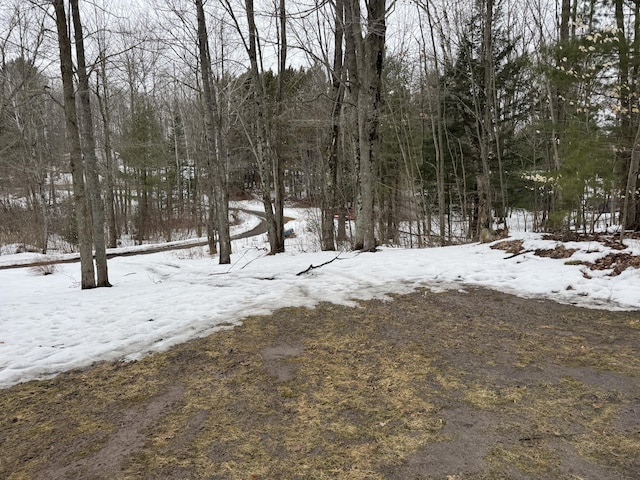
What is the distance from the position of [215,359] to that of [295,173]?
A: 44.1 m

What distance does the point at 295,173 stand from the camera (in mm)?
46531

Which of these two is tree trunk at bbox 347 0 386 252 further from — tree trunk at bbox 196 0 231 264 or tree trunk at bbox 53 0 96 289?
tree trunk at bbox 53 0 96 289

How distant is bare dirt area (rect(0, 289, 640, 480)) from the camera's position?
1996 millimetres

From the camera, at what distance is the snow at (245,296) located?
3836mm

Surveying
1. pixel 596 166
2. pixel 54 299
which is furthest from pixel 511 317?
pixel 54 299

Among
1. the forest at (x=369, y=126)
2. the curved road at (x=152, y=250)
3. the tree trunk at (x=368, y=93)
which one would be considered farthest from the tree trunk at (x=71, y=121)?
the curved road at (x=152, y=250)

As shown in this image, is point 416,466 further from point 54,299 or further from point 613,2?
A: point 613,2

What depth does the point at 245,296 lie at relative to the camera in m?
5.70

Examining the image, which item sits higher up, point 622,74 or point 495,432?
point 622,74

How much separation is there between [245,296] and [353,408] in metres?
3.44

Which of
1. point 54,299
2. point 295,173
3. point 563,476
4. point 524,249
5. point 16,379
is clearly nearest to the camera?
point 563,476

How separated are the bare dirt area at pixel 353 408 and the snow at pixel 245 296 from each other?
0.48 meters

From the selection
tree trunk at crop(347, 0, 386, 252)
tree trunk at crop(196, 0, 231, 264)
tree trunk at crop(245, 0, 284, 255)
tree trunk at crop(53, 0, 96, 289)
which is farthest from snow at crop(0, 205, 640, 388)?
tree trunk at crop(196, 0, 231, 264)

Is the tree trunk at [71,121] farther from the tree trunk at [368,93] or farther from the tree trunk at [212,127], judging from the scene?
the tree trunk at [368,93]
